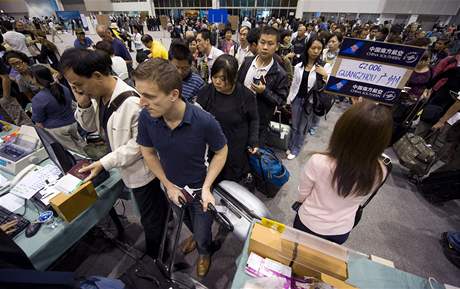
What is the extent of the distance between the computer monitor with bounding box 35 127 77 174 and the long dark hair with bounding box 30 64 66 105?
1.31 meters

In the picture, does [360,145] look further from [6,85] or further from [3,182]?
[6,85]

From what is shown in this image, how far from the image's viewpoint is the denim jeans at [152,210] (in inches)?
66.7

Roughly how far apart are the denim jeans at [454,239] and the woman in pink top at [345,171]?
1744mm

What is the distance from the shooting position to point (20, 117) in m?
3.32

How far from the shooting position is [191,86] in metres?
2.41

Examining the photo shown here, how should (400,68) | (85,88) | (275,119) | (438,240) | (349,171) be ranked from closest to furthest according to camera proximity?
(349,171), (85,88), (400,68), (438,240), (275,119)

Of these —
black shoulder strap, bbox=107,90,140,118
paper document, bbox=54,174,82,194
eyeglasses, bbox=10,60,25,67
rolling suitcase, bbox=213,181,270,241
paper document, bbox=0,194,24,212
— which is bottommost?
rolling suitcase, bbox=213,181,270,241

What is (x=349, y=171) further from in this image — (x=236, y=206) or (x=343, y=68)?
(x=343, y=68)

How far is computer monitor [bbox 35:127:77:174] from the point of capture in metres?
1.37

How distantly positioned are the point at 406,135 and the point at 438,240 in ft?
5.36

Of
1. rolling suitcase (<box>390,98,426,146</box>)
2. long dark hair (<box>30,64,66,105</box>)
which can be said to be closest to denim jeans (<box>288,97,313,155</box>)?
rolling suitcase (<box>390,98,426,146</box>)

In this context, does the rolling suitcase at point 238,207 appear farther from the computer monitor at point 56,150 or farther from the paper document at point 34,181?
the paper document at point 34,181

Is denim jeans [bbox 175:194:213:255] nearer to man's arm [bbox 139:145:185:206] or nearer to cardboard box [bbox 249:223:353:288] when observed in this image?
man's arm [bbox 139:145:185:206]

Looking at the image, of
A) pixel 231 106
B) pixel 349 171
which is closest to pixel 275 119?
pixel 231 106
